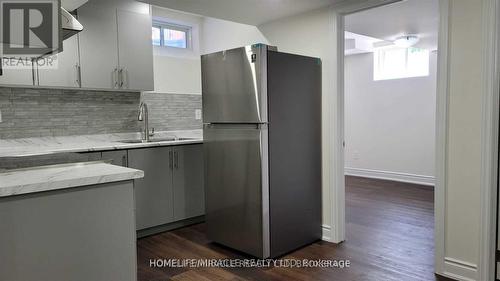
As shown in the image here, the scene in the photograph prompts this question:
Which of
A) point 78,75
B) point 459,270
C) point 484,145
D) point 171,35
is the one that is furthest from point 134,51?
point 459,270

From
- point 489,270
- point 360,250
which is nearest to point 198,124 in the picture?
point 360,250

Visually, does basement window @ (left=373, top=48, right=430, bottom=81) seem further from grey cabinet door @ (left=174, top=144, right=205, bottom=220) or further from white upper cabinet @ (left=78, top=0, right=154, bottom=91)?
white upper cabinet @ (left=78, top=0, right=154, bottom=91)

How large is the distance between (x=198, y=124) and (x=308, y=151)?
1890 mm

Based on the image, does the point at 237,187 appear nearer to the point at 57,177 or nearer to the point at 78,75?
the point at 57,177

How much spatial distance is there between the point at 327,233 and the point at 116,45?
267 centimetres

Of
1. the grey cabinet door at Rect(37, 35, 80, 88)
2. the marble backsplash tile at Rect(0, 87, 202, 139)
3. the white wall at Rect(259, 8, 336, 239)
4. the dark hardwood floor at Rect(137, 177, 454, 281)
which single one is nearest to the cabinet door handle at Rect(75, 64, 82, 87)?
the grey cabinet door at Rect(37, 35, 80, 88)

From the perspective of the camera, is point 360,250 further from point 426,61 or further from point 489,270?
point 426,61

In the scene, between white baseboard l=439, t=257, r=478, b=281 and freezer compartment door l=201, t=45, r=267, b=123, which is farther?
freezer compartment door l=201, t=45, r=267, b=123

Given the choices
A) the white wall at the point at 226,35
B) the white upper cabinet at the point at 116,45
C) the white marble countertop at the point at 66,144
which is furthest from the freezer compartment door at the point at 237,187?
the white wall at the point at 226,35

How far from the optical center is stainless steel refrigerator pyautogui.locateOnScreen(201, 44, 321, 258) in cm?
268

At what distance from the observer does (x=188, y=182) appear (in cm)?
366

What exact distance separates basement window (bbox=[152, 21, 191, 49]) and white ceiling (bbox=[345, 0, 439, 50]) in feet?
6.57

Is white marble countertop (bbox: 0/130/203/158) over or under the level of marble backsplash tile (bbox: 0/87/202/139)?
under

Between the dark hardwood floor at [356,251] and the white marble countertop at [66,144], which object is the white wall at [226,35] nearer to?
the white marble countertop at [66,144]
